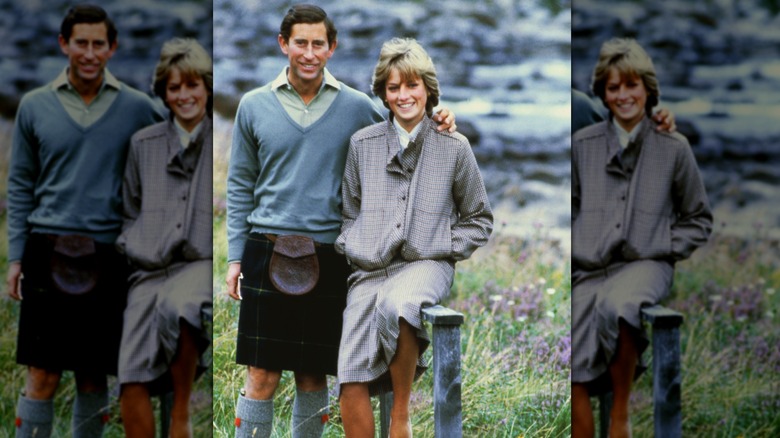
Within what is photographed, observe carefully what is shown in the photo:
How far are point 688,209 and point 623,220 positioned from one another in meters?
0.33

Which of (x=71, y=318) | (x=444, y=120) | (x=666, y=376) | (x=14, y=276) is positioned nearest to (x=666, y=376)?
(x=666, y=376)

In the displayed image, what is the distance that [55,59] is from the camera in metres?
5.46

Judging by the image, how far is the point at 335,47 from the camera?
5488 millimetres

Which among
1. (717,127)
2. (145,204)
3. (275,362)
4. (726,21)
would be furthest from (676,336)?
(145,204)

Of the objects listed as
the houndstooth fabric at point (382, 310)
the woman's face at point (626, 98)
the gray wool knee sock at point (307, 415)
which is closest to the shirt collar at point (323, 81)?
the houndstooth fabric at point (382, 310)

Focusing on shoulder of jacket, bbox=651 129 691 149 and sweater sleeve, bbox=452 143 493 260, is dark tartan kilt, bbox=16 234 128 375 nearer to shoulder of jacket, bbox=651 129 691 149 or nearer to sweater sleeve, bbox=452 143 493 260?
sweater sleeve, bbox=452 143 493 260

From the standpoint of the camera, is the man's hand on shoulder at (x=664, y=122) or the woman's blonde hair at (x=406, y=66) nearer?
the woman's blonde hair at (x=406, y=66)

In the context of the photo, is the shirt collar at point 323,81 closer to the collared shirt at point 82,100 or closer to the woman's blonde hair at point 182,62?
the woman's blonde hair at point 182,62

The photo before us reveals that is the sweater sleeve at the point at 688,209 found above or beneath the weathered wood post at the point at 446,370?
above

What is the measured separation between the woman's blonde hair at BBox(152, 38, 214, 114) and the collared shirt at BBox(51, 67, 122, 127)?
0.19 metres

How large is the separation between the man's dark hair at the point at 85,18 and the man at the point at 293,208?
699mm

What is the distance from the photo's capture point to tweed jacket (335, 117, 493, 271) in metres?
5.36

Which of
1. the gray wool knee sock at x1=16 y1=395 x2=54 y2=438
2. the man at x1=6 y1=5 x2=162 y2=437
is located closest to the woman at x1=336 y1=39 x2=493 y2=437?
the man at x1=6 y1=5 x2=162 y2=437

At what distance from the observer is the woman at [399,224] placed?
5297 mm
